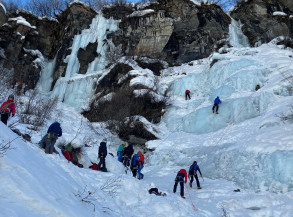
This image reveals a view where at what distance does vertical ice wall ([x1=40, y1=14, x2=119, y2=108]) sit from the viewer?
24.6 meters

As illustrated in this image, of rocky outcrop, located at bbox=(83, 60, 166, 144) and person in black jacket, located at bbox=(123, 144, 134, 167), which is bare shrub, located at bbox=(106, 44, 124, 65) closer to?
rocky outcrop, located at bbox=(83, 60, 166, 144)

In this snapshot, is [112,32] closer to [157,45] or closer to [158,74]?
[157,45]

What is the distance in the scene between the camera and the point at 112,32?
29.3 meters

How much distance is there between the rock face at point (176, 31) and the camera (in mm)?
26750

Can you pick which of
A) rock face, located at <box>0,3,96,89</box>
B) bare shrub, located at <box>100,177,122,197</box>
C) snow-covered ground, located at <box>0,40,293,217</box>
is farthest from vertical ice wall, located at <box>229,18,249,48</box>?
bare shrub, located at <box>100,177,122,197</box>

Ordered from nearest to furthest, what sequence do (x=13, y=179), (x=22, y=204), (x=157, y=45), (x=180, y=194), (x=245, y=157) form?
(x=22, y=204) < (x=13, y=179) < (x=180, y=194) < (x=245, y=157) < (x=157, y=45)

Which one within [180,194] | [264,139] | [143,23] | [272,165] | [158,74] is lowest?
[180,194]

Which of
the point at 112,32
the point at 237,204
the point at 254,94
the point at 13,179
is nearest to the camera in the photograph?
the point at 13,179

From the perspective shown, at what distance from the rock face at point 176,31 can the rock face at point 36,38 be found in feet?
20.8

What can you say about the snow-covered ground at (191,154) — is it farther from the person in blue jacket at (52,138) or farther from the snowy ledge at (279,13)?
the snowy ledge at (279,13)

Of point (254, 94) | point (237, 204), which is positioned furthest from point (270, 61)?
point (237, 204)

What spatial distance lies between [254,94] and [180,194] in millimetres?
8336

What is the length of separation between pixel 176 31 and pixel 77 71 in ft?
33.2

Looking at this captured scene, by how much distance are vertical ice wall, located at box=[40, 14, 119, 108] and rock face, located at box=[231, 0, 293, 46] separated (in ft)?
42.1
